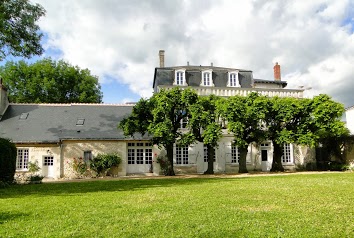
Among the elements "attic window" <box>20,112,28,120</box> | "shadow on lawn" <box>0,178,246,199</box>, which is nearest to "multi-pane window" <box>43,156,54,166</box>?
"attic window" <box>20,112,28,120</box>

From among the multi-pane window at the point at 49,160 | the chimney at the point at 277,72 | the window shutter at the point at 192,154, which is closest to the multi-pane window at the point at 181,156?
the window shutter at the point at 192,154

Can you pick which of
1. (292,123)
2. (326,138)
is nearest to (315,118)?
(292,123)

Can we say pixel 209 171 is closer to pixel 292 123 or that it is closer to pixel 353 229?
pixel 292 123

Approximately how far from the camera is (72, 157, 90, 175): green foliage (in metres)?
19.7

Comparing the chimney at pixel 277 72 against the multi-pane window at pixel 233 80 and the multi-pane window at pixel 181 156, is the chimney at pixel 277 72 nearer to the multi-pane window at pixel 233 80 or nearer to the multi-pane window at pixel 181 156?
the multi-pane window at pixel 233 80

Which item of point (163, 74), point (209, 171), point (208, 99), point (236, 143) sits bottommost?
point (209, 171)

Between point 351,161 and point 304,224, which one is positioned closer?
point 304,224

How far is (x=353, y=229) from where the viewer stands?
4668mm

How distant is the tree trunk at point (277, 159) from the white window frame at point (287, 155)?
2.33 metres

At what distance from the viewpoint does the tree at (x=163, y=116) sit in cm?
1814

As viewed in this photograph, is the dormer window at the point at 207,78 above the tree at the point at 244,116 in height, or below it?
above

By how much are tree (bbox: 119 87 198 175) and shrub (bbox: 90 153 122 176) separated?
86.0 inches

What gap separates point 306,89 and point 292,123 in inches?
189

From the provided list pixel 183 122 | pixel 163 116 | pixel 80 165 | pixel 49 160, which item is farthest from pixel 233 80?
pixel 49 160
